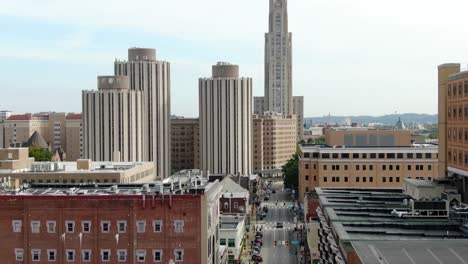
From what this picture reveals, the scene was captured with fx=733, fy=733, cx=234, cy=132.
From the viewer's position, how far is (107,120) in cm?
16625

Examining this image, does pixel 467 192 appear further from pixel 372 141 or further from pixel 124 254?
pixel 372 141

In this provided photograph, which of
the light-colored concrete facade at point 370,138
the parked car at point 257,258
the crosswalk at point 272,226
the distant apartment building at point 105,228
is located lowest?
the crosswalk at point 272,226

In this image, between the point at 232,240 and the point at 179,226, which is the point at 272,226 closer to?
the point at 232,240

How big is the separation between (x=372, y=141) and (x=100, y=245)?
3886 inches

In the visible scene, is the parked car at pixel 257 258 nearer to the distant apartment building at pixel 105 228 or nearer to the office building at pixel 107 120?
the distant apartment building at pixel 105 228

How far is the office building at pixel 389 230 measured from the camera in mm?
44562

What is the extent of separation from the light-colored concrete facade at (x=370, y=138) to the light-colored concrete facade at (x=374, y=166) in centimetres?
1307

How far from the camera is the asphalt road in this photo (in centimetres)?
10245

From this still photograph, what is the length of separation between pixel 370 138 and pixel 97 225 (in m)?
98.7

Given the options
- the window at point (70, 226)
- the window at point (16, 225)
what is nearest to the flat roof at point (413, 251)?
the window at point (70, 226)

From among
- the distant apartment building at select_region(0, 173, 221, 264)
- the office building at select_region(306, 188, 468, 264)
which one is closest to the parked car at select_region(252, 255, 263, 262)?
the office building at select_region(306, 188, 468, 264)

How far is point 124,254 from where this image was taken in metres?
61.6

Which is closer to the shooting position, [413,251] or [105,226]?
[413,251]

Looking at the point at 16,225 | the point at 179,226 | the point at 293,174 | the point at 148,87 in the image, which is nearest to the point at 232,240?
the point at 179,226
